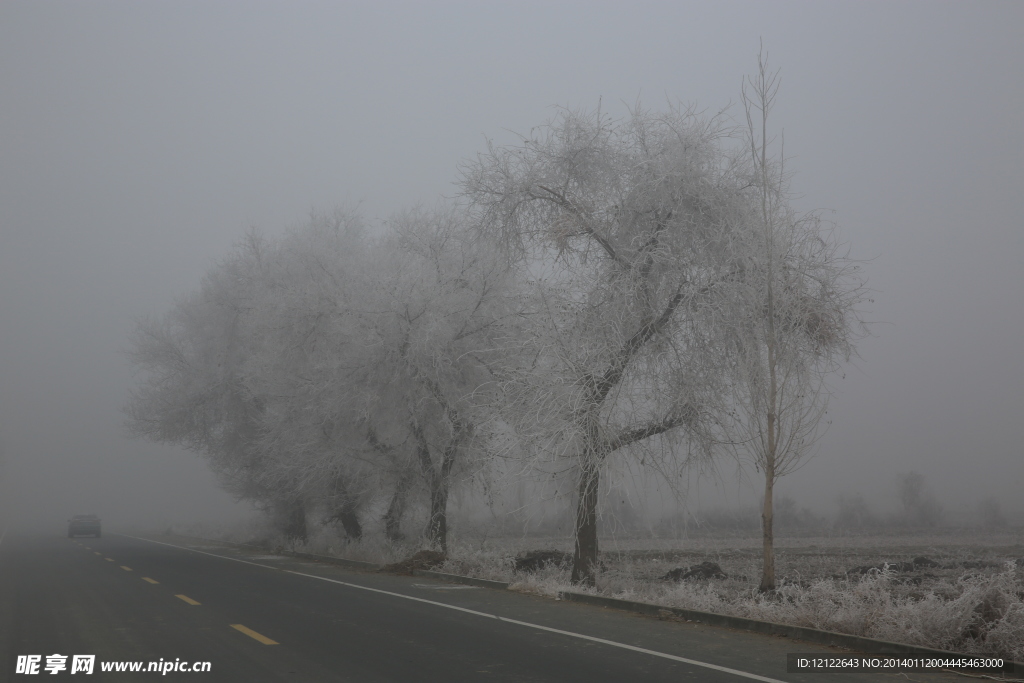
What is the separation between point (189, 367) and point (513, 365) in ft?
68.7

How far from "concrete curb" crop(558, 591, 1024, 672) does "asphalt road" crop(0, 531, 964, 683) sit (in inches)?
8.5

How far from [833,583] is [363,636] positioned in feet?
22.3

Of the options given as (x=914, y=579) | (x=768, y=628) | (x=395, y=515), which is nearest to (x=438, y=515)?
(x=395, y=515)

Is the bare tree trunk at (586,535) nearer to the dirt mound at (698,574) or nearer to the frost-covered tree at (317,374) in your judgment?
the dirt mound at (698,574)

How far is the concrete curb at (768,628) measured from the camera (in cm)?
815

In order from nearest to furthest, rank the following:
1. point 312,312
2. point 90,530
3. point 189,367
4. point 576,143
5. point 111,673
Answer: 1. point 111,673
2. point 576,143
3. point 312,312
4. point 189,367
5. point 90,530

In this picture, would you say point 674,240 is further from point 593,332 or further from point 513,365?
point 513,365

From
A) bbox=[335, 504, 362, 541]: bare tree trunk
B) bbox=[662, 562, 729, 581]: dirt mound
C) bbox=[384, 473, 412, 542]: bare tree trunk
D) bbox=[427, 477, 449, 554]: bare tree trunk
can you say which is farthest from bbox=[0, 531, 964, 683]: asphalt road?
bbox=[335, 504, 362, 541]: bare tree trunk

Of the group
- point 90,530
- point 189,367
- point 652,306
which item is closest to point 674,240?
point 652,306

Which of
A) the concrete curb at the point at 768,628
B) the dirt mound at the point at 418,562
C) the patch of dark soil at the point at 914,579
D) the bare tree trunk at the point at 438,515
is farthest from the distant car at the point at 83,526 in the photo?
the patch of dark soil at the point at 914,579

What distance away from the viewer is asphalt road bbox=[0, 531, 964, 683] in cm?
766

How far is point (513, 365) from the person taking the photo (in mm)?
15492

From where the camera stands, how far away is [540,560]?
18969 millimetres

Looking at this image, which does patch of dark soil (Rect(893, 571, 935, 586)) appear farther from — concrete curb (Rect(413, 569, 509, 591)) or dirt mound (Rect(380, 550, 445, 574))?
dirt mound (Rect(380, 550, 445, 574))
